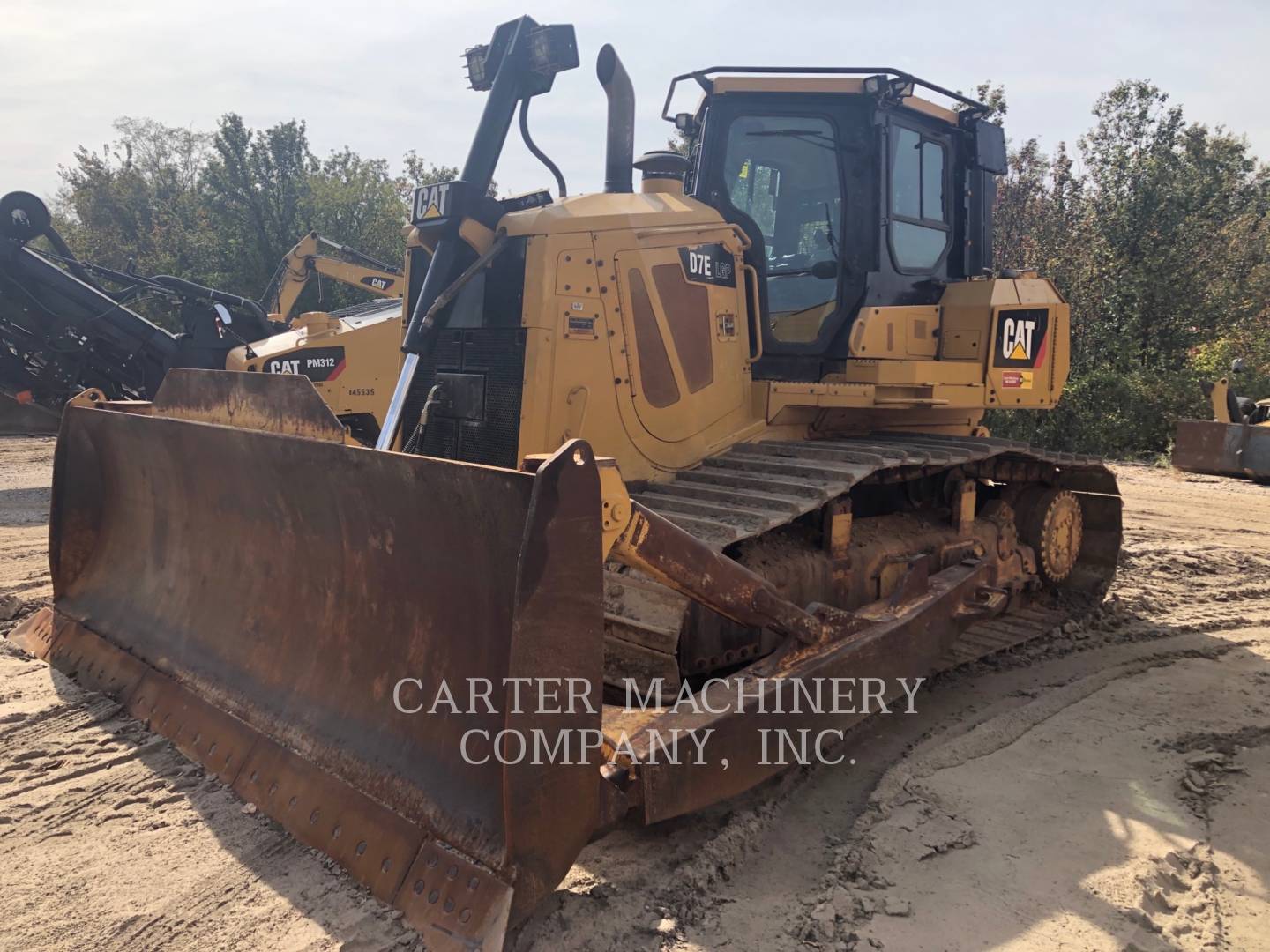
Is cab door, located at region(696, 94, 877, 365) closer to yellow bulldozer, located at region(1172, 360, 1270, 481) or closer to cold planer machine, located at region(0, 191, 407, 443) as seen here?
cold planer machine, located at region(0, 191, 407, 443)

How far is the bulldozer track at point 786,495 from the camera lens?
10.5 feet

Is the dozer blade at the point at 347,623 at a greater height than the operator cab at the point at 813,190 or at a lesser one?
lesser

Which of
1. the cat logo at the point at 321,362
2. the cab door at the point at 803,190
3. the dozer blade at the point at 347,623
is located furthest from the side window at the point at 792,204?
the cat logo at the point at 321,362

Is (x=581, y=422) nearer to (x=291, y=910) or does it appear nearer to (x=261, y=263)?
(x=291, y=910)

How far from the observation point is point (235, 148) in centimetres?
2059

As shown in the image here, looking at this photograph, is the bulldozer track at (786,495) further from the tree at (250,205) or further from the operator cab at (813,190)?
the tree at (250,205)

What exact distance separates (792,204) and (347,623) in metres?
3.21

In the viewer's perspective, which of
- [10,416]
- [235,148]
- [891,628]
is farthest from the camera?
[235,148]

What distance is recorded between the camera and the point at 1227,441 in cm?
1134

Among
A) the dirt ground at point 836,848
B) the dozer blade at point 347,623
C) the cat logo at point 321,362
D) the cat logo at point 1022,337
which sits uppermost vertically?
the cat logo at point 1022,337

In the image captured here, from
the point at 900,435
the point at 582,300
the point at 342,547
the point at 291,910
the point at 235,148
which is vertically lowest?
the point at 291,910

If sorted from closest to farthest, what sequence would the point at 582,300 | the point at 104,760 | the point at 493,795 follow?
the point at 493,795 → the point at 104,760 → the point at 582,300

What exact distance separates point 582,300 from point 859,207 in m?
1.75

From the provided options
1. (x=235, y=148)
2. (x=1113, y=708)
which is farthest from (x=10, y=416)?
(x=1113, y=708)
